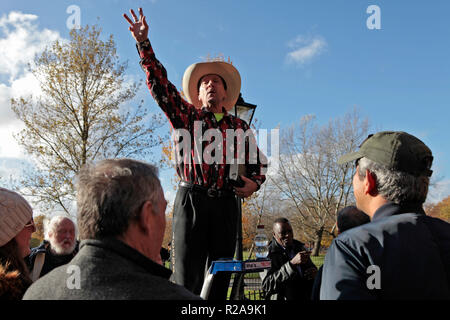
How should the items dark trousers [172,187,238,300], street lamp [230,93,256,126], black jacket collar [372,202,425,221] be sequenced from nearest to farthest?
1. black jacket collar [372,202,425,221]
2. dark trousers [172,187,238,300]
3. street lamp [230,93,256,126]

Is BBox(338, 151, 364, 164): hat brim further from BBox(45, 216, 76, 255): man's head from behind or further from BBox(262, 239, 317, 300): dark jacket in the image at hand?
BBox(45, 216, 76, 255): man's head from behind

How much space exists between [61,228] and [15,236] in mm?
3258

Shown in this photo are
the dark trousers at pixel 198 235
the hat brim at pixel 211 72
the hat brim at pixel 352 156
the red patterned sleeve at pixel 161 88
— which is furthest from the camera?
the hat brim at pixel 211 72

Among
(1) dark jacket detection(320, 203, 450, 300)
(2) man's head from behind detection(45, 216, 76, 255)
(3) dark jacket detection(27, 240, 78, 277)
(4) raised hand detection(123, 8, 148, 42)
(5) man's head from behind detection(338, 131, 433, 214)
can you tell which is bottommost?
(3) dark jacket detection(27, 240, 78, 277)

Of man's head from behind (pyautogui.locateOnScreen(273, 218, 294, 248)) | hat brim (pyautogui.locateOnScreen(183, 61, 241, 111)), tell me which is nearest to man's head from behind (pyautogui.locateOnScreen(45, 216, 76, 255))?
man's head from behind (pyautogui.locateOnScreen(273, 218, 294, 248))

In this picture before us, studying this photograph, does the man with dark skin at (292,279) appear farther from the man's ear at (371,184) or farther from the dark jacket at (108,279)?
the dark jacket at (108,279)

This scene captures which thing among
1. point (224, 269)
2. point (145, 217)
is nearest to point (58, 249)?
point (224, 269)

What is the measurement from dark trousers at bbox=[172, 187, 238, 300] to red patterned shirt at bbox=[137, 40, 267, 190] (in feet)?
0.41

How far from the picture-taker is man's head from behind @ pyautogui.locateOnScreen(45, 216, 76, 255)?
4.80 m

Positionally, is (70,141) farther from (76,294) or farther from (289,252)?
(76,294)

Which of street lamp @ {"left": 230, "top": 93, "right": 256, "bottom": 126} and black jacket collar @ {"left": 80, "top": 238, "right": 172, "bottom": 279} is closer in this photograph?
black jacket collar @ {"left": 80, "top": 238, "right": 172, "bottom": 279}

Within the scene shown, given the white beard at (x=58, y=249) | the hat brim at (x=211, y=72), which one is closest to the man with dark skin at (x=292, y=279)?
the hat brim at (x=211, y=72)

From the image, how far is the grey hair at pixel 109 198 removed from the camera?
4.15 ft
